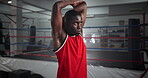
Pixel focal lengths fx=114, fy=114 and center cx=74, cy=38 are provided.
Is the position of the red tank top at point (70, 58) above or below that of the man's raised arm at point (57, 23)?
below

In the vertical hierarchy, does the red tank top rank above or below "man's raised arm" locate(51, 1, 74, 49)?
below

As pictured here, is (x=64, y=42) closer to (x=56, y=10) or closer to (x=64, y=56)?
(x=64, y=56)

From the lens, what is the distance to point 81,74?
1.37 metres

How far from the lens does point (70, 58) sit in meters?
1.30

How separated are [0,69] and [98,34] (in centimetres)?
504

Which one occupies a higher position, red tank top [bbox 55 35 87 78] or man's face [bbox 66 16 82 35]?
man's face [bbox 66 16 82 35]

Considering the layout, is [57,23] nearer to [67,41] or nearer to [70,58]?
[67,41]

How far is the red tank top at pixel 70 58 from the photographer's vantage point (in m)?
1.28

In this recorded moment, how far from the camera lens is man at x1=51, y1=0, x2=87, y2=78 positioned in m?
1.22

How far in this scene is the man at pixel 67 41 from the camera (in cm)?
122

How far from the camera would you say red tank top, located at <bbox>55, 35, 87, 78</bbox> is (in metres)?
1.28

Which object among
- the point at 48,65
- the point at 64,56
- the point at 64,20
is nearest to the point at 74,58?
the point at 64,56

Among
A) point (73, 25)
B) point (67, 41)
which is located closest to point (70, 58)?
point (67, 41)

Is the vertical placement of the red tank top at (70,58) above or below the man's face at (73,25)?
below
